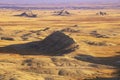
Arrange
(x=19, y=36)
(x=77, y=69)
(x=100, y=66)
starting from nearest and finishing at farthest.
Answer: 1. (x=77, y=69)
2. (x=100, y=66)
3. (x=19, y=36)

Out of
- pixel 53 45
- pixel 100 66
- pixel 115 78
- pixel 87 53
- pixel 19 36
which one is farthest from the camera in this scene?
pixel 19 36

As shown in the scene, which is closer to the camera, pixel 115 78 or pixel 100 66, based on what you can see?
pixel 115 78

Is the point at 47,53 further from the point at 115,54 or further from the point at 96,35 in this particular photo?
the point at 96,35

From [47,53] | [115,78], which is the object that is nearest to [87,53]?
[47,53]

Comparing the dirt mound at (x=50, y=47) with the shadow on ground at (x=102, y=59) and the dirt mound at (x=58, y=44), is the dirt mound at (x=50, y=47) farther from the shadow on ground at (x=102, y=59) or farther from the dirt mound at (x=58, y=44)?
the shadow on ground at (x=102, y=59)

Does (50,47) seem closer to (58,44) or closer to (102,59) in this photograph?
(58,44)

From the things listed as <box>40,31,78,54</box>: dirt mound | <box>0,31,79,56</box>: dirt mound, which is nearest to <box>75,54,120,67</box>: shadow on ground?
<box>0,31,79,56</box>: dirt mound

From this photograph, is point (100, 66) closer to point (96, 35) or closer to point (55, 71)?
point (55, 71)

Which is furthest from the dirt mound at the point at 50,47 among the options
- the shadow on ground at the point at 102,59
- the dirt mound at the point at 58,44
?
the shadow on ground at the point at 102,59

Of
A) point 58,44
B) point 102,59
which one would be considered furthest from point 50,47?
A: point 102,59
